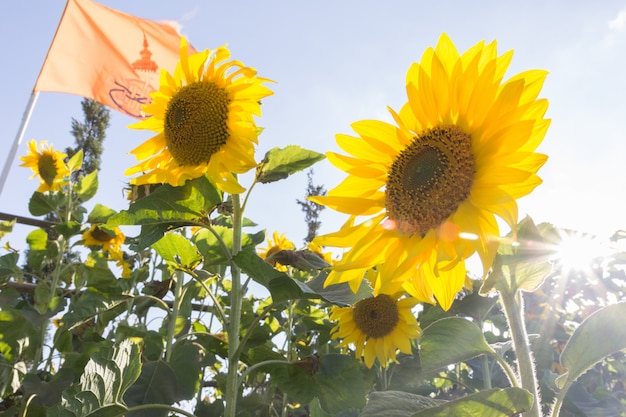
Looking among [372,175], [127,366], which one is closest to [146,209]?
[127,366]

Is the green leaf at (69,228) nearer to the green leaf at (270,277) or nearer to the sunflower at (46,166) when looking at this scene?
the sunflower at (46,166)

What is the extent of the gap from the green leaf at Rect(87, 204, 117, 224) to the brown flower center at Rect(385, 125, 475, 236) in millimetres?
2486

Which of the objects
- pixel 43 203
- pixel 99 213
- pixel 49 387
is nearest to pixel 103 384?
pixel 49 387

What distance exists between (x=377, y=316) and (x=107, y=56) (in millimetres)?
6264

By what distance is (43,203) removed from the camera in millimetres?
3285

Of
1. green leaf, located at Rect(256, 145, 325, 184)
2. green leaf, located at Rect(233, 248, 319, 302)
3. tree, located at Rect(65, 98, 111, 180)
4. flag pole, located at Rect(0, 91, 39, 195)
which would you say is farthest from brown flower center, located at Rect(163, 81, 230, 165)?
tree, located at Rect(65, 98, 111, 180)

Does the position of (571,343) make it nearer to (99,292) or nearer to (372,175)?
(372,175)

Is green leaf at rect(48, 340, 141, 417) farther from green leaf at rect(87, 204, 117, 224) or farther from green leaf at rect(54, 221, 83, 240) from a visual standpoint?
green leaf at rect(87, 204, 117, 224)

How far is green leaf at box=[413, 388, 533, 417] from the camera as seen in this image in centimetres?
68

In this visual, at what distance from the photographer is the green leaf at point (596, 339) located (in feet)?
2.52

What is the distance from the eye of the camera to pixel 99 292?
2.28 meters

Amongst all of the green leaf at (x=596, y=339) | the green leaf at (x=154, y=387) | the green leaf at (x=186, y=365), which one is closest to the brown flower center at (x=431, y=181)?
the green leaf at (x=596, y=339)

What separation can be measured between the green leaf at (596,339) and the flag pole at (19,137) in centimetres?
468

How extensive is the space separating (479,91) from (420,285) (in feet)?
1.28
